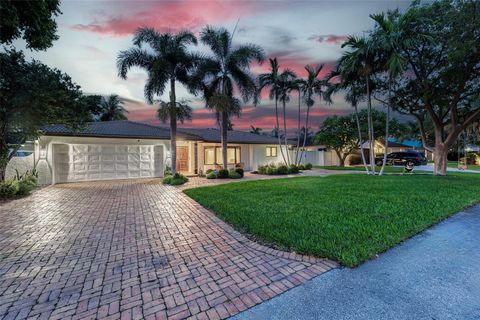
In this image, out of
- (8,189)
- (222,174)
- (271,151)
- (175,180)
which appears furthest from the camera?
(271,151)

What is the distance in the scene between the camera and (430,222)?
15.4 ft

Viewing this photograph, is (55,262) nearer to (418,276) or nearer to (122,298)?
(122,298)

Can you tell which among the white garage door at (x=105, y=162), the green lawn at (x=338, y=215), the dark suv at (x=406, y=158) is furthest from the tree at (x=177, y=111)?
the dark suv at (x=406, y=158)

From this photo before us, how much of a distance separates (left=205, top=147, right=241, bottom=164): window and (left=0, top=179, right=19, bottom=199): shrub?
10964 mm

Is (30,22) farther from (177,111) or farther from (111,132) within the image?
(111,132)

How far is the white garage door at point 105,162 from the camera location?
39.5 ft

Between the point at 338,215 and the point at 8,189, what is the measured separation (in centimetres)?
1111

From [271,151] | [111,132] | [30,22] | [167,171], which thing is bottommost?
[167,171]

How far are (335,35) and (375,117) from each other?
14842mm

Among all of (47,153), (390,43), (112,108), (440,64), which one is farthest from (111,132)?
(112,108)

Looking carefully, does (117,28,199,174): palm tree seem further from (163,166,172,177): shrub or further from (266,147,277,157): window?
(266,147,277,157): window

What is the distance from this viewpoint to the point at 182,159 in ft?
55.2

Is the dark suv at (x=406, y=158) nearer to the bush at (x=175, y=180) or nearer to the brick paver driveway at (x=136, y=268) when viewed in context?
the bush at (x=175, y=180)

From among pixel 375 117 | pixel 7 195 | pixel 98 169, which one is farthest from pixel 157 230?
pixel 375 117
